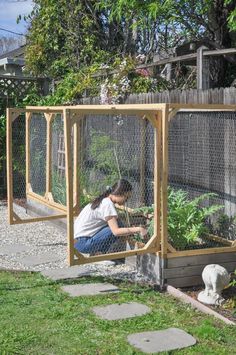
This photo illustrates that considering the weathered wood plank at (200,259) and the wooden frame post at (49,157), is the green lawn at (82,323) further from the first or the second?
the wooden frame post at (49,157)

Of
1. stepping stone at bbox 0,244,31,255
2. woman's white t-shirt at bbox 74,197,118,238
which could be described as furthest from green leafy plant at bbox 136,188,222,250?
stepping stone at bbox 0,244,31,255

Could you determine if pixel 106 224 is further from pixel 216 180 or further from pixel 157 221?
pixel 216 180

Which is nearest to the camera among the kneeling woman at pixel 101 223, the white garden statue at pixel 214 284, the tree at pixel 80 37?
the white garden statue at pixel 214 284

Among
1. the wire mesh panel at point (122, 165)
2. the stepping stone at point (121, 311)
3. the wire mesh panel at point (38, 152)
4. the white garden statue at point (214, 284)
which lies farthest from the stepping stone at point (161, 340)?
the wire mesh panel at point (38, 152)

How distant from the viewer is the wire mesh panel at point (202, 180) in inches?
239

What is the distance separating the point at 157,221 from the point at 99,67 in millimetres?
4806

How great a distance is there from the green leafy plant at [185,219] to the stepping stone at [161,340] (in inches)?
57.7

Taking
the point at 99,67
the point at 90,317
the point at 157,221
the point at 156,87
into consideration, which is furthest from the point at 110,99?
the point at 90,317

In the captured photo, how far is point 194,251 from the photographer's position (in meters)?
5.65

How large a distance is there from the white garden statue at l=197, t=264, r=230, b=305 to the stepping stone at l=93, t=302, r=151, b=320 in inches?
21.8

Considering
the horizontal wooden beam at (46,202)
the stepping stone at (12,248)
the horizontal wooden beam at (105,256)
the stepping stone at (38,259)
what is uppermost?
the horizontal wooden beam at (46,202)

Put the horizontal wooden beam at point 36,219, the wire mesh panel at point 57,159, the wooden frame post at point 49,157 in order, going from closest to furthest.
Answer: the horizontal wooden beam at point 36,219 → the wooden frame post at point 49,157 → the wire mesh panel at point 57,159

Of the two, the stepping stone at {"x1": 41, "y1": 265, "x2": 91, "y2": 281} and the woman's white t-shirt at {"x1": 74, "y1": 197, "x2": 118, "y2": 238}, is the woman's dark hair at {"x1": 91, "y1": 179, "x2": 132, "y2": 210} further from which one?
the stepping stone at {"x1": 41, "y1": 265, "x2": 91, "y2": 281}

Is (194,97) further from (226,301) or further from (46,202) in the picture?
(46,202)
